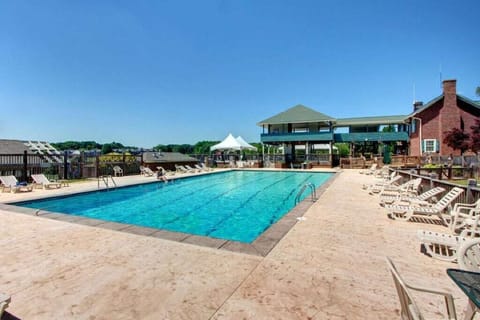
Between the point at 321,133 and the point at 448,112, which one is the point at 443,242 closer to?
the point at 321,133

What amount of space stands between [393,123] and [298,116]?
10.4 m

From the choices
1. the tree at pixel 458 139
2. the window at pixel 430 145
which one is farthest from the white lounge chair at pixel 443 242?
the window at pixel 430 145

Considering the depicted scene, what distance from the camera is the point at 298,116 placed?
26.0 metres

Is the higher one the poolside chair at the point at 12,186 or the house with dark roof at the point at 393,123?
the house with dark roof at the point at 393,123

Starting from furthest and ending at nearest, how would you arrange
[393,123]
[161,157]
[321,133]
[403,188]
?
[393,123]
[321,133]
[161,157]
[403,188]

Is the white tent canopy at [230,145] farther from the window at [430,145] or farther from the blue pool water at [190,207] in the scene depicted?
the window at [430,145]

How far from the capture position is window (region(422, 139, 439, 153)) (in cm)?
2102

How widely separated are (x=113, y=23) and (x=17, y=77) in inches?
298

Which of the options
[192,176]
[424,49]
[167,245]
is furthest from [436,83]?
[167,245]

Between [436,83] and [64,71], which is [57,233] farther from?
[436,83]

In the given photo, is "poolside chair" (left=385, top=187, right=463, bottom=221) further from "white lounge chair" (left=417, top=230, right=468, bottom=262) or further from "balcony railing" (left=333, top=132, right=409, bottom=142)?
"balcony railing" (left=333, top=132, right=409, bottom=142)

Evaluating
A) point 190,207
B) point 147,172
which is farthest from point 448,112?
point 147,172

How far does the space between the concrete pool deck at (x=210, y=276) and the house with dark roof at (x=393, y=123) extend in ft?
69.6

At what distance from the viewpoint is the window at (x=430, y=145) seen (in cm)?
2102
